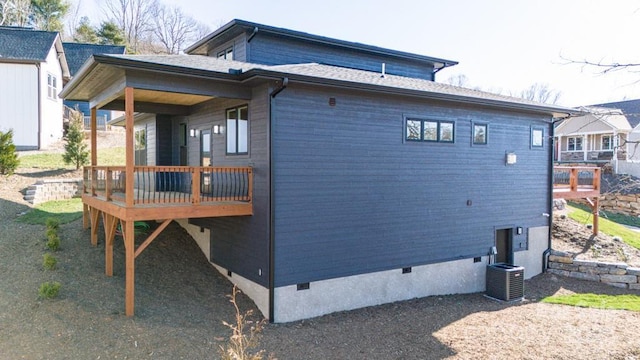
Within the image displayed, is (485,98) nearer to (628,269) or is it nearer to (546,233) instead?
(546,233)

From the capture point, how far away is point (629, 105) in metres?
36.0

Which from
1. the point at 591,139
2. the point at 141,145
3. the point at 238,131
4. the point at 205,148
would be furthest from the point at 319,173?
the point at 591,139

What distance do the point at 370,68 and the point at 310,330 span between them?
925cm

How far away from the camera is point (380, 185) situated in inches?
396

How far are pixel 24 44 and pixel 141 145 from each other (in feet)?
37.4

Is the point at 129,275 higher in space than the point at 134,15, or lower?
lower

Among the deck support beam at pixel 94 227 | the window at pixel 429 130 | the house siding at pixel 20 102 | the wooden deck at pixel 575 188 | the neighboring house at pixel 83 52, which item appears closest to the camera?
the window at pixel 429 130

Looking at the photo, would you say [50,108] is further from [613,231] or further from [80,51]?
[613,231]

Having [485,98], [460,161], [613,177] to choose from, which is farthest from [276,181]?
[613,177]

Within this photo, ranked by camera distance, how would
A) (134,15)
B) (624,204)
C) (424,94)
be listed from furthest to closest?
(134,15), (624,204), (424,94)

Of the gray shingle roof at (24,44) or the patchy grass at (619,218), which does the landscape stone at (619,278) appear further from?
the gray shingle roof at (24,44)

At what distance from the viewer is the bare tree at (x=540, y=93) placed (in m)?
53.5

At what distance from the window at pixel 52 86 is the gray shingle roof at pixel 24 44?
57.3 inches

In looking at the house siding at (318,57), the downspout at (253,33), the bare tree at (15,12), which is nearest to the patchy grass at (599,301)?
the house siding at (318,57)
